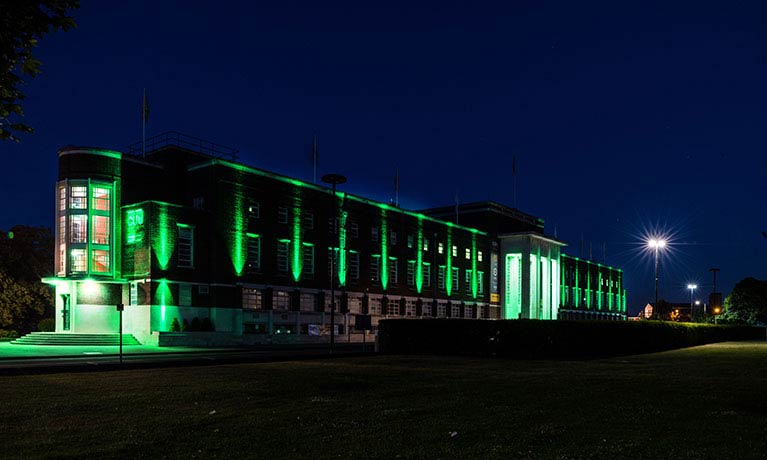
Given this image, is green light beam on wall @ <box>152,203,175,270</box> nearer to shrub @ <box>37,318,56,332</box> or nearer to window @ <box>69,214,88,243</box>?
window @ <box>69,214,88,243</box>

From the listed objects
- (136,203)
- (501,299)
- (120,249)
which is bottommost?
(501,299)

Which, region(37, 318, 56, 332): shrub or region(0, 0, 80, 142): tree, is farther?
region(37, 318, 56, 332): shrub

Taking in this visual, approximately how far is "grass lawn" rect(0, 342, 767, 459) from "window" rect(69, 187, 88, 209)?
3411cm

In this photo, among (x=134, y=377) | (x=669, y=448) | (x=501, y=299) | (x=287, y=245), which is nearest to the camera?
(x=669, y=448)

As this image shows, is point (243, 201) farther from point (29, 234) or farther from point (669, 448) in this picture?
point (669, 448)

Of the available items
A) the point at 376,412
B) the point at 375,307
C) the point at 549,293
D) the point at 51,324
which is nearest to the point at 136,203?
the point at 51,324

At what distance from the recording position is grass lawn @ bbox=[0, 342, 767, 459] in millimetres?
8984

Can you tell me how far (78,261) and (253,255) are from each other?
13.6m

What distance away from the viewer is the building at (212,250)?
48.8m

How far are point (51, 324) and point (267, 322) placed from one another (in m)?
17.3

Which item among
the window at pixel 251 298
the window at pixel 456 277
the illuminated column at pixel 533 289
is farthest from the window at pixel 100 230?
the illuminated column at pixel 533 289

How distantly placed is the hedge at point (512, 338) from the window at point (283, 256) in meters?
25.4

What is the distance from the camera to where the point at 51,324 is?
51.8 metres

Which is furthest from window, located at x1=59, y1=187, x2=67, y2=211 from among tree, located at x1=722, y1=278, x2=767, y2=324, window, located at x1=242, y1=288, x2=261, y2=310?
tree, located at x1=722, y1=278, x2=767, y2=324
